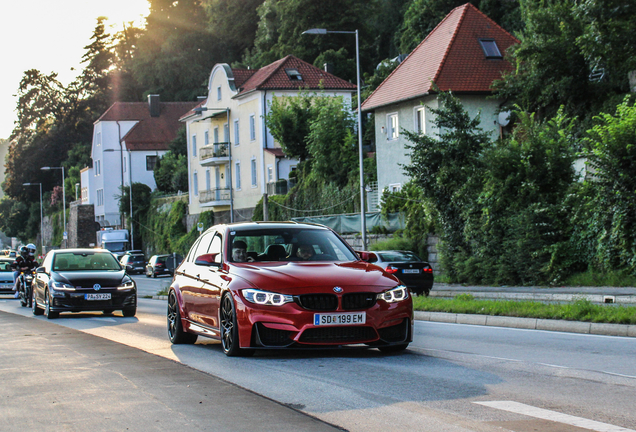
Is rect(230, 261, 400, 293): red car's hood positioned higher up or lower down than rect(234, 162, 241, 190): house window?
lower down

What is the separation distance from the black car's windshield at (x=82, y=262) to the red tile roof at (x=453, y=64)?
20953 mm

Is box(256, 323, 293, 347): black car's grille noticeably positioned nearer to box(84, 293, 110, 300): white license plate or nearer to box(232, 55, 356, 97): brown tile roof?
box(84, 293, 110, 300): white license plate

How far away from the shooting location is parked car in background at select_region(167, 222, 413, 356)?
952cm

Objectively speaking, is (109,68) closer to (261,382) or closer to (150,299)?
(150,299)

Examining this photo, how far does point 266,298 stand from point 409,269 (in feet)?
52.8

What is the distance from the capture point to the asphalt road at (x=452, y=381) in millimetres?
6562

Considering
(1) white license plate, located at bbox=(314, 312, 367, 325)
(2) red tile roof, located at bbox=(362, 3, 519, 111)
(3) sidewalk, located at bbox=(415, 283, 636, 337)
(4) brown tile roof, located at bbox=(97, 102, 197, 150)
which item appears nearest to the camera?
(1) white license plate, located at bbox=(314, 312, 367, 325)

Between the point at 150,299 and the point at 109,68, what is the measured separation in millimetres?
82969

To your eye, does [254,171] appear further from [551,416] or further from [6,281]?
[551,416]

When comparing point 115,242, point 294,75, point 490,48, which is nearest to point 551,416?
point 490,48

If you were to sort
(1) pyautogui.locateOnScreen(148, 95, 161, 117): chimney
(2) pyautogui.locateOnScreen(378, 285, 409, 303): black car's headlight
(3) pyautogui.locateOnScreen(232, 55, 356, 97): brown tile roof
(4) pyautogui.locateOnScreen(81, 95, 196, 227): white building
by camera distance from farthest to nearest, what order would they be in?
(1) pyautogui.locateOnScreen(148, 95, 161, 117): chimney, (4) pyautogui.locateOnScreen(81, 95, 196, 227): white building, (3) pyautogui.locateOnScreen(232, 55, 356, 97): brown tile roof, (2) pyautogui.locateOnScreen(378, 285, 409, 303): black car's headlight

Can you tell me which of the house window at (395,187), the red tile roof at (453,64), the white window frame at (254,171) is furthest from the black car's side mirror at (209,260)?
the white window frame at (254,171)

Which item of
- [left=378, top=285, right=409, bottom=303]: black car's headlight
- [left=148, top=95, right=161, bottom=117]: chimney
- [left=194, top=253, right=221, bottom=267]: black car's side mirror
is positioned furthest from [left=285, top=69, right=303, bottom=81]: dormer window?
[left=378, top=285, right=409, bottom=303]: black car's headlight

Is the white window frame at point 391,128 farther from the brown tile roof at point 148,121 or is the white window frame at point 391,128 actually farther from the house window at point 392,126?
the brown tile roof at point 148,121
